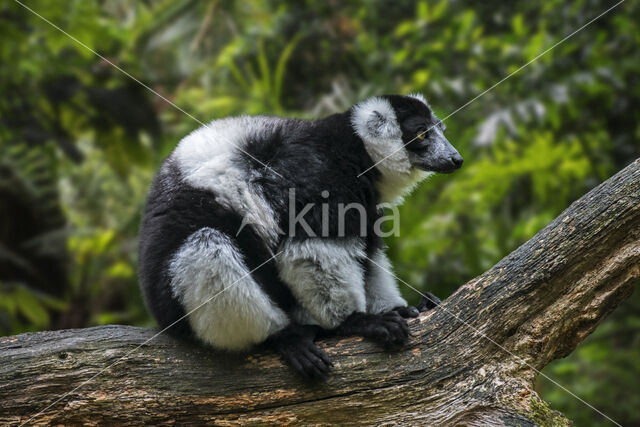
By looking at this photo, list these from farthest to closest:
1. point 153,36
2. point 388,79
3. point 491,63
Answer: point 153,36 < point 388,79 < point 491,63

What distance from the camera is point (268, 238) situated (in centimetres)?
505

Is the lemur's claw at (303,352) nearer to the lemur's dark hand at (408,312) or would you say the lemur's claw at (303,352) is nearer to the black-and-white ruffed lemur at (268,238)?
the black-and-white ruffed lemur at (268,238)

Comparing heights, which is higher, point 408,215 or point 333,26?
point 333,26

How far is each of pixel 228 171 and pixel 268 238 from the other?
0.68 m

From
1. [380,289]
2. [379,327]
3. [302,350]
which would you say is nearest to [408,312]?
[379,327]

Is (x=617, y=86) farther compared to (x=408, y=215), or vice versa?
(x=408, y=215)

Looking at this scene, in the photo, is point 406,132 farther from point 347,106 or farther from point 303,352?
point 347,106

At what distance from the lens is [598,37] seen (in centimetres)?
897

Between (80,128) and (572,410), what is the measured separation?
977 centimetres

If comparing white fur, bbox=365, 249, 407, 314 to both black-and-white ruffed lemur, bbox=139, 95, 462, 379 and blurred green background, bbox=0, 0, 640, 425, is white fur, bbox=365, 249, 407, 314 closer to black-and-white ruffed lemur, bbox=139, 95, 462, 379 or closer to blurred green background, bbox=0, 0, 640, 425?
black-and-white ruffed lemur, bbox=139, 95, 462, 379

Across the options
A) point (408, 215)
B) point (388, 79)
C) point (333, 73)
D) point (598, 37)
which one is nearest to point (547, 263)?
point (408, 215)

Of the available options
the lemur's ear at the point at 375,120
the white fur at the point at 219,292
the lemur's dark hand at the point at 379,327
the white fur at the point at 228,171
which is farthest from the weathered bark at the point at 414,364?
the lemur's ear at the point at 375,120

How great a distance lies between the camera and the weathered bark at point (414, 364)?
14.8 ft

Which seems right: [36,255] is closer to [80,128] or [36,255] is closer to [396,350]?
[80,128]
